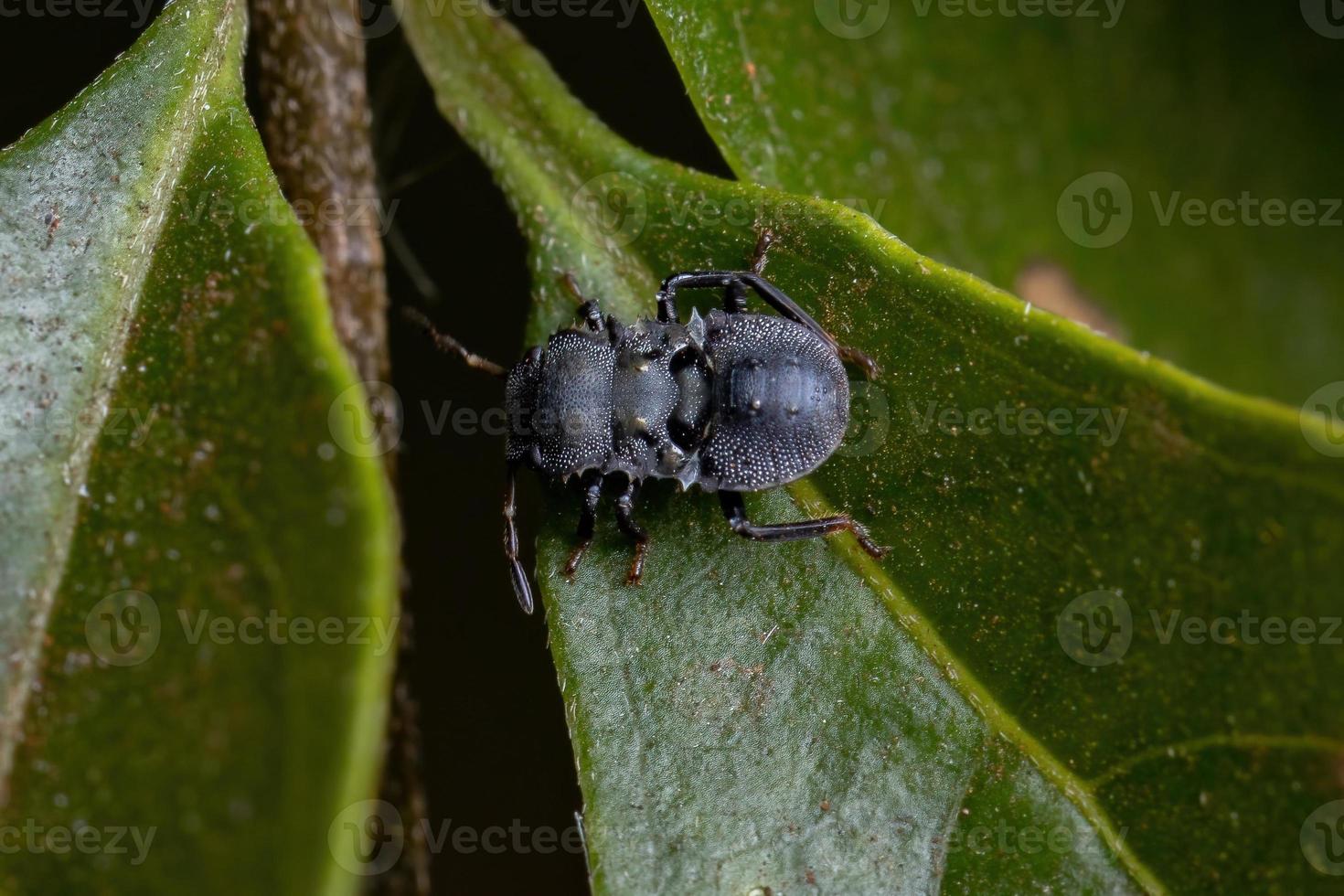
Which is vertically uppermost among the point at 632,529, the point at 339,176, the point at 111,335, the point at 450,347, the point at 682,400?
the point at 339,176

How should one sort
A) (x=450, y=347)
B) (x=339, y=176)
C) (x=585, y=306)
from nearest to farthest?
(x=585, y=306) < (x=339, y=176) < (x=450, y=347)

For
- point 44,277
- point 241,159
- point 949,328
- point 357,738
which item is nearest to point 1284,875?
point 949,328

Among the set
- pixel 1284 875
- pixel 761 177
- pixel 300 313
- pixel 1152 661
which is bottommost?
pixel 1284 875

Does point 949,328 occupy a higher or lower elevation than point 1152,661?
higher

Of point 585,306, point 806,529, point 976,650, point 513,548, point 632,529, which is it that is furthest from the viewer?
point 513,548

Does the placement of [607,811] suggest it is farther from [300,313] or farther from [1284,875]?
[1284,875]

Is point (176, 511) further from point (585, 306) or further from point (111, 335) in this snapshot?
point (585, 306)

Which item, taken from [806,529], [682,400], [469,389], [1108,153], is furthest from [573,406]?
[1108,153]
